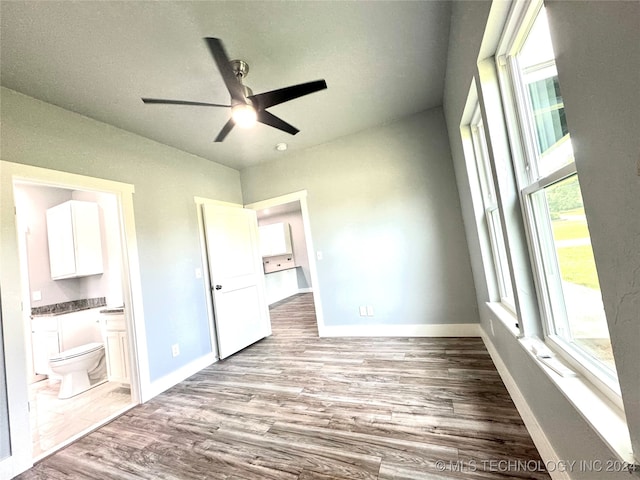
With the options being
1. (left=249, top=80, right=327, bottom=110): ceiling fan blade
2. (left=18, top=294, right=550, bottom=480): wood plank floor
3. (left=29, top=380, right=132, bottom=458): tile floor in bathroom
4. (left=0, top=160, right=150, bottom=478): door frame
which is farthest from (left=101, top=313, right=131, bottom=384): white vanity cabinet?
(left=249, top=80, right=327, bottom=110): ceiling fan blade

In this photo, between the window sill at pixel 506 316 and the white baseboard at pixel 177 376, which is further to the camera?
the white baseboard at pixel 177 376

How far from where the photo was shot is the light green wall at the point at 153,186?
6.41ft

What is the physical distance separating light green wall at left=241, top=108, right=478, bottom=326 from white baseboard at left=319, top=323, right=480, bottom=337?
0.20 ft

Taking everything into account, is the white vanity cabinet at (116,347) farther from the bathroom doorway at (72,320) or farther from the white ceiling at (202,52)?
the white ceiling at (202,52)

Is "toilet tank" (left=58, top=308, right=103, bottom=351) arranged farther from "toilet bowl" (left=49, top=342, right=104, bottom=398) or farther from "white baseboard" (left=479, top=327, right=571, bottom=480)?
"white baseboard" (left=479, top=327, right=571, bottom=480)

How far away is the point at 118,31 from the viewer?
61.7 inches

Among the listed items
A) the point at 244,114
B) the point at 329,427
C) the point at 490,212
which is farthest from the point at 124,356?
the point at 490,212

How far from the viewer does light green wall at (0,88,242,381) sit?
1955mm

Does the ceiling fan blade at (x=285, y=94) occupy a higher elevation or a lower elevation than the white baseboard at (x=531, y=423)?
higher

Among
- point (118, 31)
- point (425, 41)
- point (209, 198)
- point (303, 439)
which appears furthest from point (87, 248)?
point (425, 41)

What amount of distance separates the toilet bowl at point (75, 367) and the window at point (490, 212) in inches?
160

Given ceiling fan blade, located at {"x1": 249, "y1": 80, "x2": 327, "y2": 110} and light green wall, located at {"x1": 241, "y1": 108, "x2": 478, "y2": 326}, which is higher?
ceiling fan blade, located at {"x1": 249, "y1": 80, "x2": 327, "y2": 110}

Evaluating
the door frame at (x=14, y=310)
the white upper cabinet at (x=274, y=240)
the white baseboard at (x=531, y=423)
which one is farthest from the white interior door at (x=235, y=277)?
the white upper cabinet at (x=274, y=240)

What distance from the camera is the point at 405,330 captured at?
125 inches
